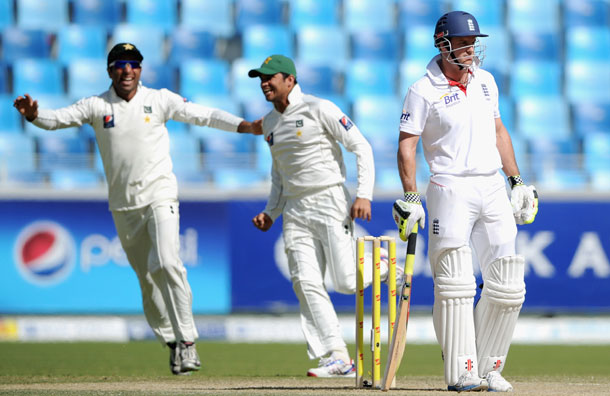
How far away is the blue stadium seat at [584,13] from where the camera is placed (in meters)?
14.4

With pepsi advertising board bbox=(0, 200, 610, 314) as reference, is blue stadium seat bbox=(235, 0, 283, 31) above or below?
above

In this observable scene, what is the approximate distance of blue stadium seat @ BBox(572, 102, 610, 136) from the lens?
13.2 meters

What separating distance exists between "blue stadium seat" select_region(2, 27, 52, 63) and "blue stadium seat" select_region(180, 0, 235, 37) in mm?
1836

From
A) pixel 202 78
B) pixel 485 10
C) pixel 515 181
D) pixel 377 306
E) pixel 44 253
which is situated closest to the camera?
pixel 377 306

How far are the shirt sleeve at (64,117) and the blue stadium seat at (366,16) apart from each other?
7.97 m

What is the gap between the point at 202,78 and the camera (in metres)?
13.3

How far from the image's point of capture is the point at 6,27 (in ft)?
45.4

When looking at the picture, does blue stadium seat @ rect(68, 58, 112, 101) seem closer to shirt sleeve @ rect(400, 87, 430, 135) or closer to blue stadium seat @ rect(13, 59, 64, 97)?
blue stadium seat @ rect(13, 59, 64, 97)

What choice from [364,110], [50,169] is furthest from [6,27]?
[364,110]

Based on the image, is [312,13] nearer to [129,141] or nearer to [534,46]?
[534,46]

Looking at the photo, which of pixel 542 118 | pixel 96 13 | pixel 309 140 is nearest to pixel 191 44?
pixel 96 13

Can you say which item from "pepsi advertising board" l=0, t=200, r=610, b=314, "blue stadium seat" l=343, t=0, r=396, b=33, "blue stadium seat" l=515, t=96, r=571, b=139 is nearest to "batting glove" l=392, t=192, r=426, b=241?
"pepsi advertising board" l=0, t=200, r=610, b=314

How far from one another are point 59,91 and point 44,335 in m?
4.02

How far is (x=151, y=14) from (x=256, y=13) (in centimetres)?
136
